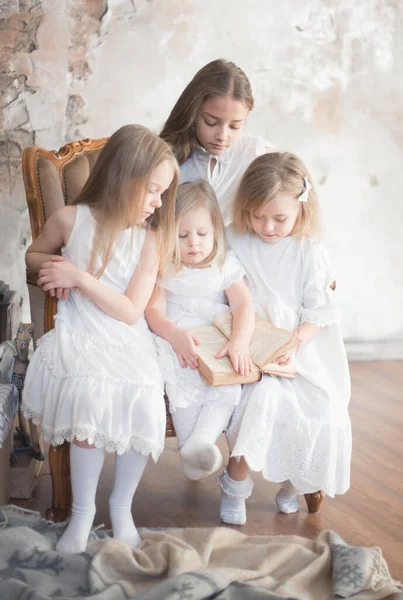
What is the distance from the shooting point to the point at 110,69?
12.6 ft

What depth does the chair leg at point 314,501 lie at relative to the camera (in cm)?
260

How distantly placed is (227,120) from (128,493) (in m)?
1.25

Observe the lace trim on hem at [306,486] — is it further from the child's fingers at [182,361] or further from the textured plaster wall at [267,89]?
the textured plaster wall at [267,89]

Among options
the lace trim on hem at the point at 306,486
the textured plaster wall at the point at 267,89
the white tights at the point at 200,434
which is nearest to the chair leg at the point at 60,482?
the white tights at the point at 200,434

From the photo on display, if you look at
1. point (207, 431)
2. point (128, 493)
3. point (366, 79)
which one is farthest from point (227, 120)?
point (366, 79)

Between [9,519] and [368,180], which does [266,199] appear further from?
[368,180]

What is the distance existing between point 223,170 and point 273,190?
0.48m

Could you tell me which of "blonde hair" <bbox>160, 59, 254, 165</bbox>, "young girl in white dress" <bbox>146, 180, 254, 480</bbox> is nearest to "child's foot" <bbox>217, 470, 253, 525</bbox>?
"young girl in white dress" <bbox>146, 180, 254, 480</bbox>

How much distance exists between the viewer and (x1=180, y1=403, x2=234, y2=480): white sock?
2.18 m

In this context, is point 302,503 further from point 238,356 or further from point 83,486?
point 83,486

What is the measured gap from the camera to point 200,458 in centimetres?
220

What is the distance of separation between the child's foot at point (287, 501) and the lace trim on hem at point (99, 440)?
Answer: 1.89ft

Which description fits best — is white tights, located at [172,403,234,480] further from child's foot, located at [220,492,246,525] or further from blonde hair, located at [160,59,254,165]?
blonde hair, located at [160,59,254,165]

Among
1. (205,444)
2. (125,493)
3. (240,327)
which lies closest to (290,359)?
(240,327)
